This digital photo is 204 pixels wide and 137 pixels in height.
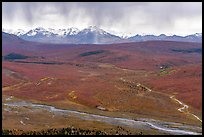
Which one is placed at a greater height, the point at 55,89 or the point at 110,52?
the point at 110,52

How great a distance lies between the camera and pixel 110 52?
160250 millimetres

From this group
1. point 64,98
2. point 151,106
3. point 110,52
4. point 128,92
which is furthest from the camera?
point 110,52

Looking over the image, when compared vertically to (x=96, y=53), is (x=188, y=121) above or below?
below

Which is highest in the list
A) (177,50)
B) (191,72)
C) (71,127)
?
(177,50)

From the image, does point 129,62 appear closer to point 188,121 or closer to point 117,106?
point 117,106

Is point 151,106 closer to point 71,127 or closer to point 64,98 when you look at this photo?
point 64,98

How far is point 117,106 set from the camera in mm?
54156

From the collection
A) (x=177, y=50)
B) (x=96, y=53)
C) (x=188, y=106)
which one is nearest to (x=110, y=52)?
(x=96, y=53)

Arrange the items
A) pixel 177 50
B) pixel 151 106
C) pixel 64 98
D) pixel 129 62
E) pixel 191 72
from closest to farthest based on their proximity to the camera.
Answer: pixel 151 106, pixel 64 98, pixel 191 72, pixel 129 62, pixel 177 50

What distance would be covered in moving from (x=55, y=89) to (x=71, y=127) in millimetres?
30716

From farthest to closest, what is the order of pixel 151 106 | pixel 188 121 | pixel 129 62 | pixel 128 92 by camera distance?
pixel 129 62, pixel 128 92, pixel 151 106, pixel 188 121

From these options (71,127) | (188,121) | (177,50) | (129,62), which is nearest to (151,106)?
(188,121)

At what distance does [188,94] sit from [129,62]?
75295 mm

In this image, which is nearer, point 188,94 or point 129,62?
point 188,94
